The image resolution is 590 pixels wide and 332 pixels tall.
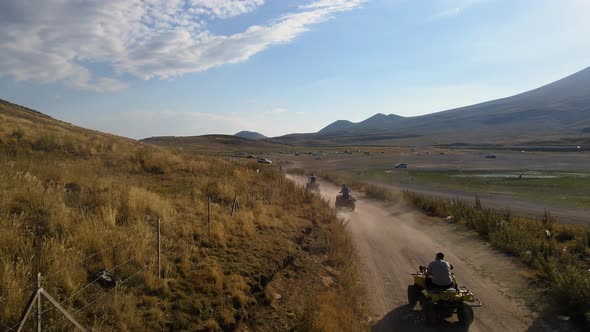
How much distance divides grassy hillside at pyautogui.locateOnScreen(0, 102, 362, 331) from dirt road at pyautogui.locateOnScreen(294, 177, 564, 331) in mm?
947

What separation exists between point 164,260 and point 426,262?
10.8 m

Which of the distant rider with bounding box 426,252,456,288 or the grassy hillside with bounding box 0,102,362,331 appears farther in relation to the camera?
the distant rider with bounding box 426,252,456,288

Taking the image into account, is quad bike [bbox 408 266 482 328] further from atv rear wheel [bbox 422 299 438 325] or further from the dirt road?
the dirt road

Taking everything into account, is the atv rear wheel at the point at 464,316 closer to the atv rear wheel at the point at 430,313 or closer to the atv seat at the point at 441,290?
the atv seat at the point at 441,290

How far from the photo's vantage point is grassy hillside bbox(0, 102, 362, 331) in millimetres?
6074

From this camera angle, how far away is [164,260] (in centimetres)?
812

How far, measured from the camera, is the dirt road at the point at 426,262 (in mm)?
10109

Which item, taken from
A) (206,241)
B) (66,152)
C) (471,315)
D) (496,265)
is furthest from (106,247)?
(66,152)

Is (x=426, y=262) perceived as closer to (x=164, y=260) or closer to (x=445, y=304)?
(x=445, y=304)

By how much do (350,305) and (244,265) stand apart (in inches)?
111

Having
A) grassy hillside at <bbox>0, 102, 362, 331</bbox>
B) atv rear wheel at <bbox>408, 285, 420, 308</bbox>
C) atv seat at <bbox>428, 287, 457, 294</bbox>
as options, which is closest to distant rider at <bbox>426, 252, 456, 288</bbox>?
atv seat at <bbox>428, 287, 457, 294</bbox>

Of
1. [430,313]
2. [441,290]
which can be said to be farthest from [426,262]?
[430,313]

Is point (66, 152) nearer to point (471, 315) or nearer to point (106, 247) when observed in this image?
point (106, 247)

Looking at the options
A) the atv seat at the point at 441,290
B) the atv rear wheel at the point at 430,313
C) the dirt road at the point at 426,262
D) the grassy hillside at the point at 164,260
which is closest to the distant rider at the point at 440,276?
the atv seat at the point at 441,290
